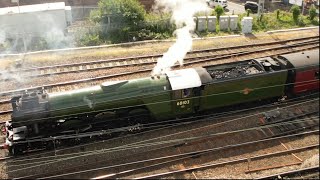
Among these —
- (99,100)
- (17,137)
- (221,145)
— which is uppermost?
(99,100)

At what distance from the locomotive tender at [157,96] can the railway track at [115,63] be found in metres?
5.62

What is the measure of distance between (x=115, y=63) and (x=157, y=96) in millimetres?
7058

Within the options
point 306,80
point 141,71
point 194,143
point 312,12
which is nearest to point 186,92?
point 194,143

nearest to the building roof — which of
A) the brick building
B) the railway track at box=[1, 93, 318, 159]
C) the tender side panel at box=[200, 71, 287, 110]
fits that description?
the brick building

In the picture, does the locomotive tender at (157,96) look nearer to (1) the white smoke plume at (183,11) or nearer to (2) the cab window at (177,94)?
(2) the cab window at (177,94)

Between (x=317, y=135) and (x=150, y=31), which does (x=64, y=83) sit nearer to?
(x=150, y=31)

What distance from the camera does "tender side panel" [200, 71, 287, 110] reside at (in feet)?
48.6

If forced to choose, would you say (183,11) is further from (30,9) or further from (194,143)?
(194,143)

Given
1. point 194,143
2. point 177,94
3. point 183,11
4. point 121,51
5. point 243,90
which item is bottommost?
point 194,143

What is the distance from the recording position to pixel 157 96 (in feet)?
46.5

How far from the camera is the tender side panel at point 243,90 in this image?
48.6 ft

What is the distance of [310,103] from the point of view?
1638 centimetres

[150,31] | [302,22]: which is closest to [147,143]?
[150,31]

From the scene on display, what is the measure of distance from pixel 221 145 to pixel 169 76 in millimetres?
3205
